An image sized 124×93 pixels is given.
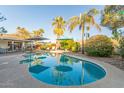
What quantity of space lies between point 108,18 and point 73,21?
7.72 metres

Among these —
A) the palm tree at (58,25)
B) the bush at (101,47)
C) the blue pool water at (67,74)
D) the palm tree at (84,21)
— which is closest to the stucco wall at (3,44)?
the palm tree at (84,21)

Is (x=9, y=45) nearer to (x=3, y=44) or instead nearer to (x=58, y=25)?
(x=3, y=44)

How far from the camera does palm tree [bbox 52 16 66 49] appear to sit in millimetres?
25156

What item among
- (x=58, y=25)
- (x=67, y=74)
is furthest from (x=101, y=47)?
(x=58, y=25)

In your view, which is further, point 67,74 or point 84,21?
point 84,21

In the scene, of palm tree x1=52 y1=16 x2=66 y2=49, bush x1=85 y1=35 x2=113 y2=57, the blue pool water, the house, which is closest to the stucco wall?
the house

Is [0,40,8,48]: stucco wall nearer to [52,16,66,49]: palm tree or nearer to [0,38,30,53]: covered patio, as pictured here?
[0,38,30,53]: covered patio

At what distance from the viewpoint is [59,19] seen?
25469mm

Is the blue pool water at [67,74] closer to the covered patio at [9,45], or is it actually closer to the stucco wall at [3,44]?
the covered patio at [9,45]

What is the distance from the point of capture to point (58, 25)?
2578 centimetres

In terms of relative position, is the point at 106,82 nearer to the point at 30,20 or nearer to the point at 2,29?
the point at 2,29

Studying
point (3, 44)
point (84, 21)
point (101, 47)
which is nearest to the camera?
point (101, 47)
